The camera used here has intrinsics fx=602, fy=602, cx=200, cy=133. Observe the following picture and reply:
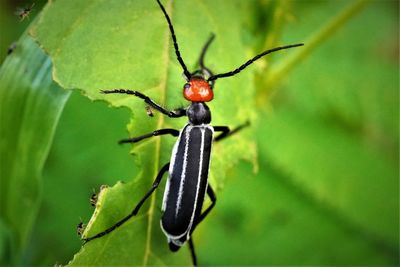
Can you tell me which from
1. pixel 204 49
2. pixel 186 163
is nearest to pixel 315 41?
pixel 204 49

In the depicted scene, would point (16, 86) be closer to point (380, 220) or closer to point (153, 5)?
point (153, 5)

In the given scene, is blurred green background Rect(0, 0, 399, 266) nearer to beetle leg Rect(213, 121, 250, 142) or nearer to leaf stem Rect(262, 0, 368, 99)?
leaf stem Rect(262, 0, 368, 99)

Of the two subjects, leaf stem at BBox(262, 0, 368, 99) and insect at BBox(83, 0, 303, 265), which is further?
leaf stem at BBox(262, 0, 368, 99)

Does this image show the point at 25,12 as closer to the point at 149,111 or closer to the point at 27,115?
the point at 27,115

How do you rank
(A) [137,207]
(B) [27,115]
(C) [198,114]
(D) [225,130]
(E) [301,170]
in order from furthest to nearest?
1. (E) [301,170]
2. (D) [225,130]
3. (C) [198,114]
4. (B) [27,115]
5. (A) [137,207]

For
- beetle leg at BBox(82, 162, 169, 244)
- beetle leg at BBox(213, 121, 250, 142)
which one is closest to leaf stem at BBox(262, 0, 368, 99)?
beetle leg at BBox(213, 121, 250, 142)

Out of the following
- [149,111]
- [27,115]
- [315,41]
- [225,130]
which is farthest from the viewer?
[315,41]

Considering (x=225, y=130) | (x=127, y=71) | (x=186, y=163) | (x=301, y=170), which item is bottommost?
(x=301, y=170)
